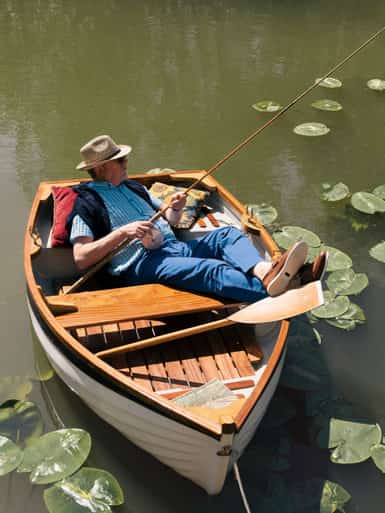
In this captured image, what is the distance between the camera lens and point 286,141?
6859 mm

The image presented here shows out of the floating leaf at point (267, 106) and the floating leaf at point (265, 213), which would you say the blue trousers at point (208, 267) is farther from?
the floating leaf at point (267, 106)

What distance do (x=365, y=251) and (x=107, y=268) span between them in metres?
2.38

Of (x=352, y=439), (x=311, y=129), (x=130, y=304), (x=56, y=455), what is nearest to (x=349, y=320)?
(x=352, y=439)

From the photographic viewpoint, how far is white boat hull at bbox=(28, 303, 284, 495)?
2.76 metres

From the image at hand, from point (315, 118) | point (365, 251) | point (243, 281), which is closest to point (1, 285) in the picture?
point (243, 281)

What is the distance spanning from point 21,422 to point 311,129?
481cm

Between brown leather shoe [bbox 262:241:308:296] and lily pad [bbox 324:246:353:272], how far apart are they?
141 centimetres

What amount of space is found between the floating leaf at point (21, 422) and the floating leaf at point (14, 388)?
0.12 m

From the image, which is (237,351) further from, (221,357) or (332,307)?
(332,307)

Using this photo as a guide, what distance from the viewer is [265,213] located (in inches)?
213

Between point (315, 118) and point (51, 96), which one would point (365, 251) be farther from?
point (51, 96)

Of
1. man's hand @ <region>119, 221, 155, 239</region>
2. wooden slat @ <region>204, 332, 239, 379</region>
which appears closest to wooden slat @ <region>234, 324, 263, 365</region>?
wooden slat @ <region>204, 332, 239, 379</region>

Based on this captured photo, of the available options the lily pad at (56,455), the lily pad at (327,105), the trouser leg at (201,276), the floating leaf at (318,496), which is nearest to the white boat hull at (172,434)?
the lily pad at (56,455)

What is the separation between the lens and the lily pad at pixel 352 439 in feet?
10.9
